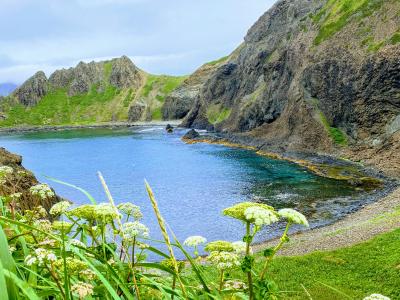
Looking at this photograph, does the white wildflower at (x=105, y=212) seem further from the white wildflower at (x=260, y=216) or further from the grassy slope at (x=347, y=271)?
the grassy slope at (x=347, y=271)

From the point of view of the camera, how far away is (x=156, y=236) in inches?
2016

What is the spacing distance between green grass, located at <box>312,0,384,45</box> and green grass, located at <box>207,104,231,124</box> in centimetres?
5188

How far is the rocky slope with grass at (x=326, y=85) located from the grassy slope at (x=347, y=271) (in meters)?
49.0

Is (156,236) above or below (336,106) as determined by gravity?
below

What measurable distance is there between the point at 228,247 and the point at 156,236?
45.9 m

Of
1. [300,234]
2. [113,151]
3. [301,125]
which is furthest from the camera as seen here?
[113,151]

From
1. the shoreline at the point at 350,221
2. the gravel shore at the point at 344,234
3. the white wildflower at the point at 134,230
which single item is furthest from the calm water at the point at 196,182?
the white wildflower at the point at 134,230

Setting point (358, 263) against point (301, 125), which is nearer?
point (358, 263)

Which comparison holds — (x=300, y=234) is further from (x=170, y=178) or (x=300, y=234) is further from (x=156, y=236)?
(x=170, y=178)

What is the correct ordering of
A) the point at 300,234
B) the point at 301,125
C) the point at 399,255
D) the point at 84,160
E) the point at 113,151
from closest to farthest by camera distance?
the point at 399,255 < the point at 300,234 < the point at 301,125 < the point at 84,160 < the point at 113,151

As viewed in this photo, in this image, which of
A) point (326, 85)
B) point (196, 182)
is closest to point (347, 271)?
point (196, 182)

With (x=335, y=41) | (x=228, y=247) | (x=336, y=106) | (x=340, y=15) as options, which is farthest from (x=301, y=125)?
(x=228, y=247)

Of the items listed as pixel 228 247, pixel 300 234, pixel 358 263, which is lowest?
pixel 300 234

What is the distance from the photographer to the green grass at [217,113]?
168 metres
